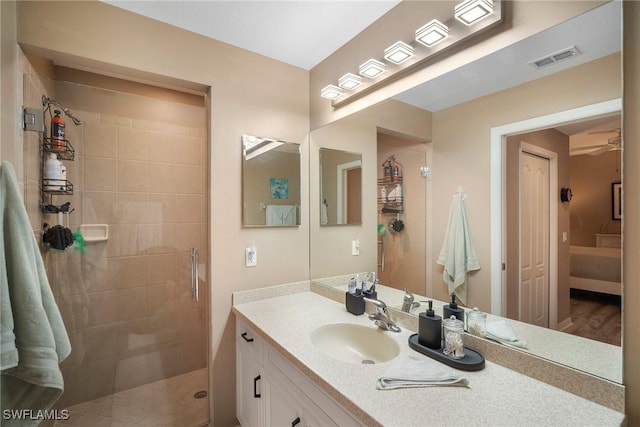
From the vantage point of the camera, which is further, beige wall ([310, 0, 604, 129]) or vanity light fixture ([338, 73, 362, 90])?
vanity light fixture ([338, 73, 362, 90])

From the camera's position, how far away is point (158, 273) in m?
2.30

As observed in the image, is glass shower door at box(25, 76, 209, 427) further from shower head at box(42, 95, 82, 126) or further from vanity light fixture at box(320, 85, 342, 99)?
vanity light fixture at box(320, 85, 342, 99)

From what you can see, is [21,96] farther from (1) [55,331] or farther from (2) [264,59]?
(2) [264,59]

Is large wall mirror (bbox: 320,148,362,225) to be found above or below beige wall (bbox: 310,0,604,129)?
below

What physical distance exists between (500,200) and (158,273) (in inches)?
94.7

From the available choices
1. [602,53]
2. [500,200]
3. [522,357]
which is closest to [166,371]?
[522,357]

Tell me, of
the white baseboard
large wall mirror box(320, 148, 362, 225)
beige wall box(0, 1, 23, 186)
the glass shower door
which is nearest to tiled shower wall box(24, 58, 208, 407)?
the glass shower door

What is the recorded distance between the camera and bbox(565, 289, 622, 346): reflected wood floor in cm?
87

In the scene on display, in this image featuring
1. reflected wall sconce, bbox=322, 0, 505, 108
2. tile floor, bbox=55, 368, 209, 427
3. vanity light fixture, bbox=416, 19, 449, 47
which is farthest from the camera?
tile floor, bbox=55, 368, 209, 427

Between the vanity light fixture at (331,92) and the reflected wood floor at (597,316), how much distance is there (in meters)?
1.58

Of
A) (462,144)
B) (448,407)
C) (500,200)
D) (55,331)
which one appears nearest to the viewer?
(448,407)

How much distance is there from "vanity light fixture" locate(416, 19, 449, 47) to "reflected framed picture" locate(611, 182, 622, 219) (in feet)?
2.86

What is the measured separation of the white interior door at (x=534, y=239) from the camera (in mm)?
1075

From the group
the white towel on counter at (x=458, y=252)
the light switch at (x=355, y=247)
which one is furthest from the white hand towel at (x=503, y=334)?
the light switch at (x=355, y=247)
